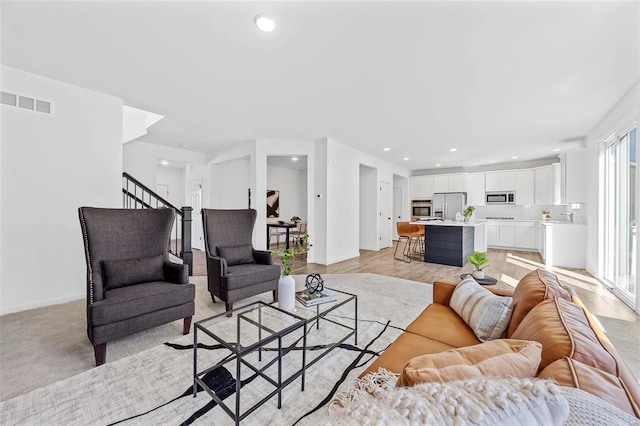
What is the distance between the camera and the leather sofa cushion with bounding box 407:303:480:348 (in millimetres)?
1400

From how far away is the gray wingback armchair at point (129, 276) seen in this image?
1883mm

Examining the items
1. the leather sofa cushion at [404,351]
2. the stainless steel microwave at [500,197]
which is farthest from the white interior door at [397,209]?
the leather sofa cushion at [404,351]

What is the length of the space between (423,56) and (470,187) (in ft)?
21.9

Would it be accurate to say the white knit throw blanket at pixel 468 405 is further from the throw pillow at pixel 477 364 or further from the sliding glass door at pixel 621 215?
the sliding glass door at pixel 621 215

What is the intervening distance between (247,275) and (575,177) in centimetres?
596

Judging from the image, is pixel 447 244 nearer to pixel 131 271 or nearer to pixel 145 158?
pixel 131 271

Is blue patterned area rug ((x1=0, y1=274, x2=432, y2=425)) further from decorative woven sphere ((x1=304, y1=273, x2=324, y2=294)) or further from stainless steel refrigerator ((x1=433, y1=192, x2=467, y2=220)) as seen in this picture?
stainless steel refrigerator ((x1=433, y1=192, x2=467, y2=220))

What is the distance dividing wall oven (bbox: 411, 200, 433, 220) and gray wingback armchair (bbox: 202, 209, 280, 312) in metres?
6.75

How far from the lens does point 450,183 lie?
8.18 metres

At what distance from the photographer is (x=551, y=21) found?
6.41 ft

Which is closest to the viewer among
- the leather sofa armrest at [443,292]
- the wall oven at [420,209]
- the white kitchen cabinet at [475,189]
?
the leather sofa armrest at [443,292]

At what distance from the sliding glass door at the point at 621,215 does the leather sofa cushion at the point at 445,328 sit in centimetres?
299

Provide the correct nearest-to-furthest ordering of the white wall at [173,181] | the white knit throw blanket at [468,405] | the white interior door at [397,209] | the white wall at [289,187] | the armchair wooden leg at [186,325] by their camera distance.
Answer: the white knit throw blanket at [468,405] < the armchair wooden leg at [186,325] < the white wall at [289,187] < the white wall at [173,181] < the white interior door at [397,209]

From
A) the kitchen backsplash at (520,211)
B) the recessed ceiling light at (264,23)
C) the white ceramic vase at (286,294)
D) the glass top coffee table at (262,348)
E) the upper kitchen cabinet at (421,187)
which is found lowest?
the glass top coffee table at (262,348)
